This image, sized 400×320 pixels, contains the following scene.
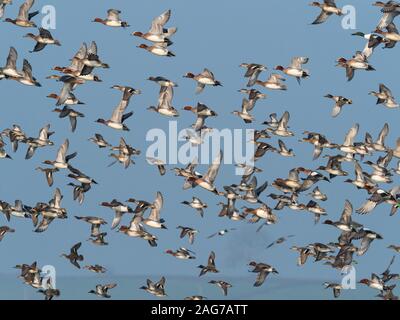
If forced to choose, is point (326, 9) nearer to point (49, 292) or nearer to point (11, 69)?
Answer: point (11, 69)

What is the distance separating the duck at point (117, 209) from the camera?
41312 mm

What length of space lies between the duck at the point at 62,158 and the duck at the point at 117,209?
8.21ft

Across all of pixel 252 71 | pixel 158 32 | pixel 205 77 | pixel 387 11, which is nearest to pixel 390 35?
pixel 387 11

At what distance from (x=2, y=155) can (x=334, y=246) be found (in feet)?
48.0

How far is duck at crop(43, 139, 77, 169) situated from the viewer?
41338 mm

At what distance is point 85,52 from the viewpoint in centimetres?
3881

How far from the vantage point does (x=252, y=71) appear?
143ft

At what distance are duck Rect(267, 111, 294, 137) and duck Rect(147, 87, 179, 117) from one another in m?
5.23

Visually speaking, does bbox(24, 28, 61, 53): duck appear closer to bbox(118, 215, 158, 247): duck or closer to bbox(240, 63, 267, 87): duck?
bbox(118, 215, 158, 247): duck

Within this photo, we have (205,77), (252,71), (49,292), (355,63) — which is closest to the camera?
(49,292)

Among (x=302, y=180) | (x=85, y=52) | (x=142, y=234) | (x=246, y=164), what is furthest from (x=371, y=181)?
(x=85, y=52)

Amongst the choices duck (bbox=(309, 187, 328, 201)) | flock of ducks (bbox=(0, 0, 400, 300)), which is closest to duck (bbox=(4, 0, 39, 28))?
flock of ducks (bbox=(0, 0, 400, 300))

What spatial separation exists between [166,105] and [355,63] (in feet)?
27.6

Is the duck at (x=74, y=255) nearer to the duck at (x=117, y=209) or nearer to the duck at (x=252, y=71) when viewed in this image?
the duck at (x=117, y=209)
